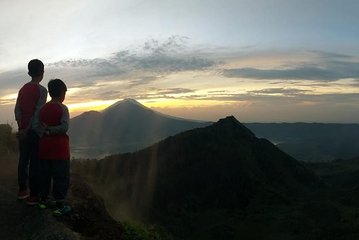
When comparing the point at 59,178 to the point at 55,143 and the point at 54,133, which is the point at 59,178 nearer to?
the point at 55,143

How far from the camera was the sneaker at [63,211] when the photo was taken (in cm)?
802

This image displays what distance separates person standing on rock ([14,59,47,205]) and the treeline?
4.75 metres

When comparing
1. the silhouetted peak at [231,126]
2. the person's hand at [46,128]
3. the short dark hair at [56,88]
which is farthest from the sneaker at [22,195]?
the silhouetted peak at [231,126]

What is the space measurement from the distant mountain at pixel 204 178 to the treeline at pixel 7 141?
37.1 metres

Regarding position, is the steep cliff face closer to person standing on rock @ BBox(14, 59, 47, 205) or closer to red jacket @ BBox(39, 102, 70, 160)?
person standing on rock @ BBox(14, 59, 47, 205)

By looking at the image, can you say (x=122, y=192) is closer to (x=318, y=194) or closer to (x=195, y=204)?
(x=195, y=204)

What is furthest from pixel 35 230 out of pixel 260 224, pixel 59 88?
pixel 260 224

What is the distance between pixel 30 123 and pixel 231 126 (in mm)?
68008

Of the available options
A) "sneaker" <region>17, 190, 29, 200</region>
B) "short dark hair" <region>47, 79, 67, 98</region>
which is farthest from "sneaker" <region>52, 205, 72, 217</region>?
"short dark hair" <region>47, 79, 67, 98</region>

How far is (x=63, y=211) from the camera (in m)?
8.15

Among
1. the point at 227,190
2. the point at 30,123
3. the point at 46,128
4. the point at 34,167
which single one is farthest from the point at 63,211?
the point at 227,190

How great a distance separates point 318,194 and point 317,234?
23.0 meters

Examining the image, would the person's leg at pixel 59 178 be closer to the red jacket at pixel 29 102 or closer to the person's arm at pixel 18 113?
the red jacket at pixel 29 102

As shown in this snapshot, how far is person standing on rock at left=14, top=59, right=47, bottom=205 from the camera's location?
8359 millimetres
